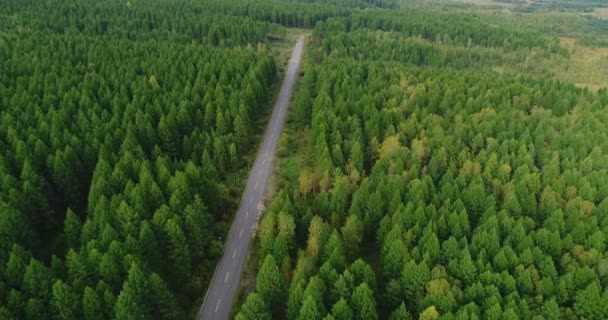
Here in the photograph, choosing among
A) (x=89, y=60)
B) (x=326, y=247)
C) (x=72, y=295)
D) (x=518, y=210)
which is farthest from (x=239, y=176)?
(x=89, y=60)

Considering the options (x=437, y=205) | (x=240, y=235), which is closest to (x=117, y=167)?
(x=240, y=235)

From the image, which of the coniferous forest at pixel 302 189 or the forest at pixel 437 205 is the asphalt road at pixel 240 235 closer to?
the coniferous forest at pixel 302 189

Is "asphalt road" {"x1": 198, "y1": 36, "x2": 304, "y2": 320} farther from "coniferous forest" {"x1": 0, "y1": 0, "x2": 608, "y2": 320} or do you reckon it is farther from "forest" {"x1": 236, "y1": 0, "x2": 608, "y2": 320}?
"forest" {"x1": 236, "y1": 0, "x2": 608, "y2": 320}

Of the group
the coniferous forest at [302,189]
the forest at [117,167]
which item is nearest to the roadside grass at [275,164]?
the coniferous forest at [302,189]

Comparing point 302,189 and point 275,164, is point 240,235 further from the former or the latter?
Result: point 275,164

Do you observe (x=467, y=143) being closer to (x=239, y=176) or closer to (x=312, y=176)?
(x=312, y=176)

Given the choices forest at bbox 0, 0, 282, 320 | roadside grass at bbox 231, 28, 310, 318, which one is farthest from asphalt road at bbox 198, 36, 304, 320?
forest at bbox 0, 0, 282, 320
